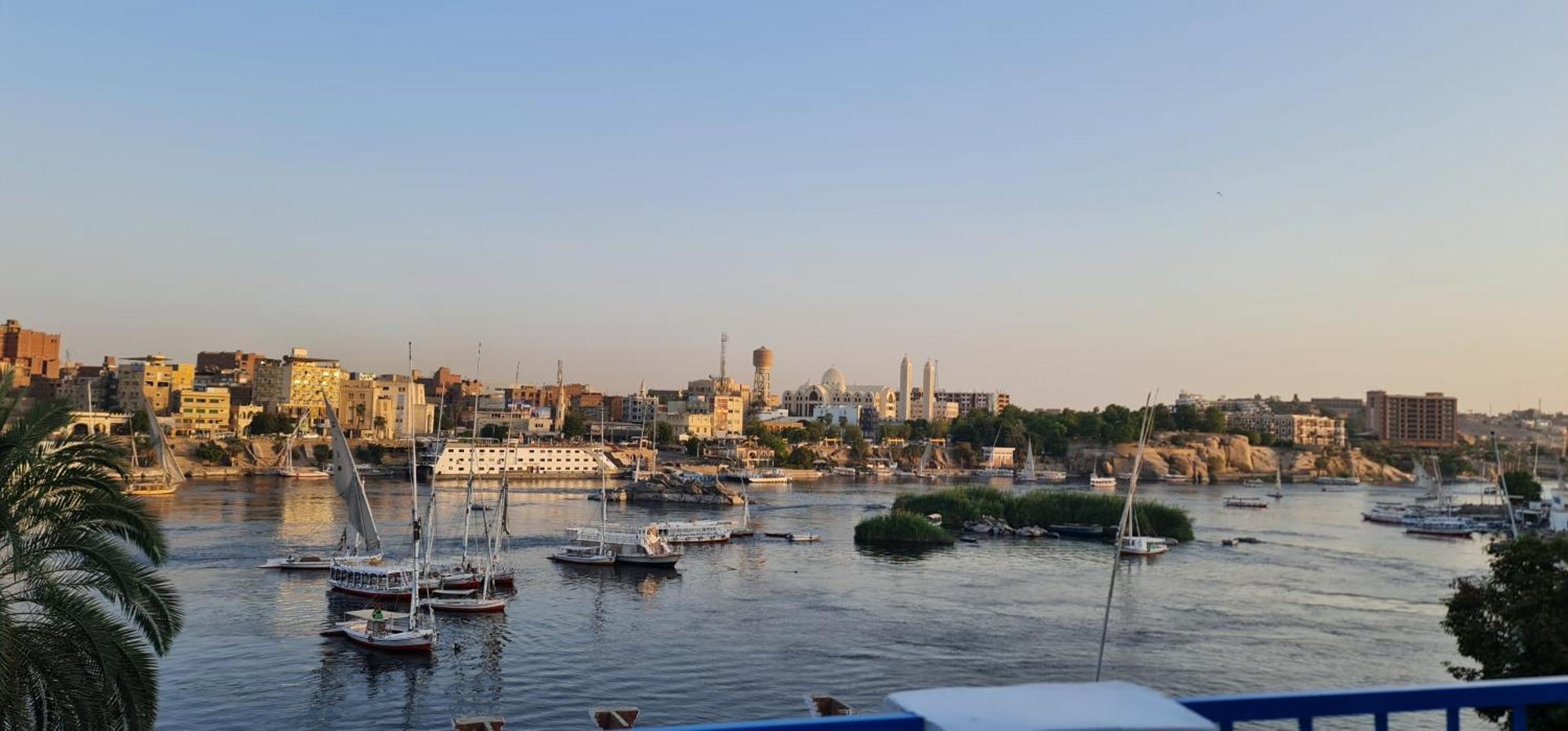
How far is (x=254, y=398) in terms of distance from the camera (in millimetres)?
85062

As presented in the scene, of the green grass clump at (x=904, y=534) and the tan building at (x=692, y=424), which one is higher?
the tan building at (x=692, y=424)

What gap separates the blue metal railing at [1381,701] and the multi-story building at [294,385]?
87411 mm

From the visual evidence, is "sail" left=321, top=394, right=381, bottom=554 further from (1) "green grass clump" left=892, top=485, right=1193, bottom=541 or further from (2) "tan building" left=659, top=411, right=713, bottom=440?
(2) "tan building" left=659, top=411, right=713, bottom=440

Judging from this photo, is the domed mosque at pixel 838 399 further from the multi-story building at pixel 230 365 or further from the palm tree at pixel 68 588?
the palm tree at pixel 68 588

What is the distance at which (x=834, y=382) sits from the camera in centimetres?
14250

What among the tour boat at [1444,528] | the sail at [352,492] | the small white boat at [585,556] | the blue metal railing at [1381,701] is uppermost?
the blue metal railing at [1381,701]

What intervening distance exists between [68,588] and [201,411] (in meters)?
76.8

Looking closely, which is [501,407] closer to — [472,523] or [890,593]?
[472,523]

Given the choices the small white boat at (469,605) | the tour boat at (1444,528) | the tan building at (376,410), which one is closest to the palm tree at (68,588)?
the small white boat at (469,605)

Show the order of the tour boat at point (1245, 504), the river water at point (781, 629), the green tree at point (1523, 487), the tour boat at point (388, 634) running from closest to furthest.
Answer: the river water at point (781, 629) → the tour boat at point (388, 634) → the green tree at point (1523, 487) → the tour boat at point (1245, 504)

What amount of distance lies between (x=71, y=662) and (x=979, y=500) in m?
39.5

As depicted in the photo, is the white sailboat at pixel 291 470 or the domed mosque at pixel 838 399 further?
the domed mosque at pixel 838 399

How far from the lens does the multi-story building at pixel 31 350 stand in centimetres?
8094

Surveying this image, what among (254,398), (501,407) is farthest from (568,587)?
(501,407)
